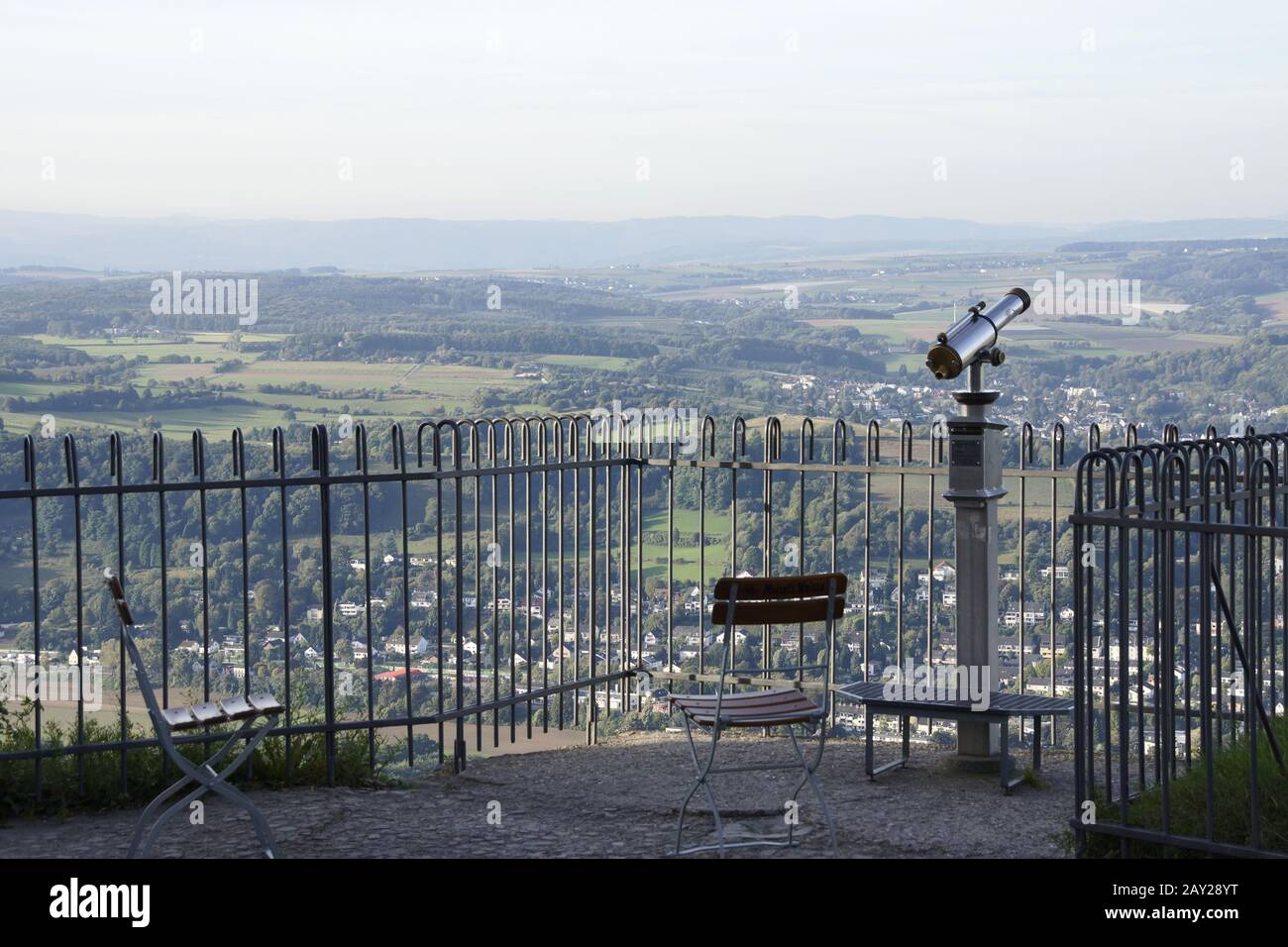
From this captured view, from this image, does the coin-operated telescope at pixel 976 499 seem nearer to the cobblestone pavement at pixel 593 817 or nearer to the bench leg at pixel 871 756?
the bench leg at pixel 871 756

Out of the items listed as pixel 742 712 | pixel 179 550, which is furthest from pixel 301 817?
pixel 179 550

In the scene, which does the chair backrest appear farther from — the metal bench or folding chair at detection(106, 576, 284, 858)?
the metal bench

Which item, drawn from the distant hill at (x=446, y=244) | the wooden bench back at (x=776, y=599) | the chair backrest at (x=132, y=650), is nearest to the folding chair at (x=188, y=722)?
the chair backrest at (x=132, y=650)

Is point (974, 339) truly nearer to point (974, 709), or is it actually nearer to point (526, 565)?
point (974, 709)

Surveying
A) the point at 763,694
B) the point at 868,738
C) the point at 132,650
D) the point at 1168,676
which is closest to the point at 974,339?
the point at 868,738

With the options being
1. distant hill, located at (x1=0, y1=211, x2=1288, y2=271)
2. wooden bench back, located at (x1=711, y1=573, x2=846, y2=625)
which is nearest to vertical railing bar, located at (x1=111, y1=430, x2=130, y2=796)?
wooden bench back, located at (x1=711, y1=573, x2=846, y2=625)

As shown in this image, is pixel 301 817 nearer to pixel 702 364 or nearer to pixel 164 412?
pixel 164 412
